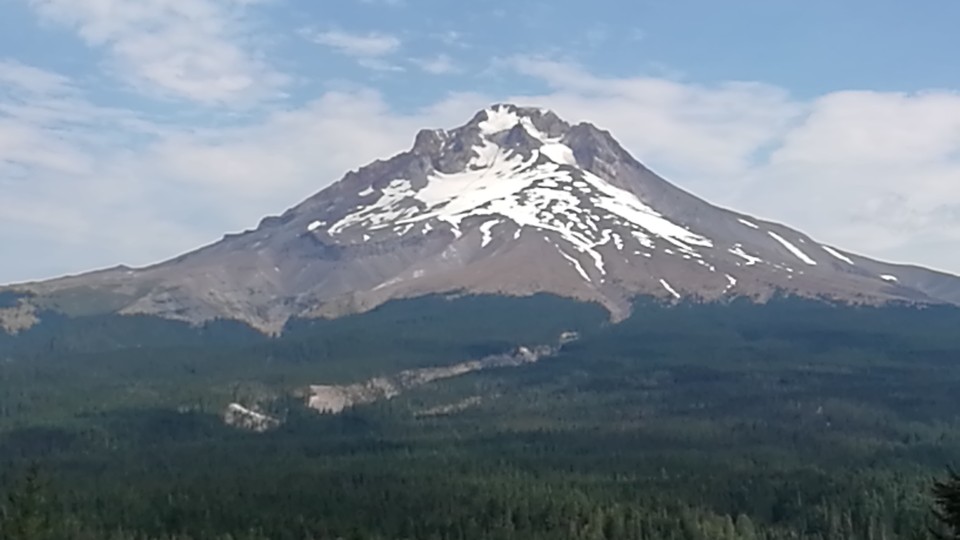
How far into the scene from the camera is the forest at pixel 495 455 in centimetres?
9738

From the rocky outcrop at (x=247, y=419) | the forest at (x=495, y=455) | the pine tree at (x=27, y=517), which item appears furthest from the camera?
the rocky outcrop at (x=247, y=419)

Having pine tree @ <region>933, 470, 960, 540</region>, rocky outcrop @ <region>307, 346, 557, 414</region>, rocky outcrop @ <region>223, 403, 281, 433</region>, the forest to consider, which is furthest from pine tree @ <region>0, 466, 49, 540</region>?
rocky outcrop @ <region>307, 346, 557, 414</region>

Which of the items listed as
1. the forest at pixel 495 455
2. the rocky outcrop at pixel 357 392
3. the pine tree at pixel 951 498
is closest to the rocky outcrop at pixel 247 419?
the forest at pixel 495 455

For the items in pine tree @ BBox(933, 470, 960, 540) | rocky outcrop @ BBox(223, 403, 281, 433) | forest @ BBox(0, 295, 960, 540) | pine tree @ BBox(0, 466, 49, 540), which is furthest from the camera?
rocky outcrop @ BBox(223, 403, 281, 433)

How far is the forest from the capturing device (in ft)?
319

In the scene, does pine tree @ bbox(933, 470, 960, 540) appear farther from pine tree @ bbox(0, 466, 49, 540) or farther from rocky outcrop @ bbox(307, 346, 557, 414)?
rocky outcrop @ bbox(307, 346, 557, 414)

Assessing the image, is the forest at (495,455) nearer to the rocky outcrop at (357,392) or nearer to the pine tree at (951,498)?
the pine tree at (951,498)

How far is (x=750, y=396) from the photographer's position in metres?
174

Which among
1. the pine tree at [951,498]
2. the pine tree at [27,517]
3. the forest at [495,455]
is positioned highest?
the pine tree at [951,498]

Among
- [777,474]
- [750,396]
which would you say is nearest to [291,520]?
[777,474]

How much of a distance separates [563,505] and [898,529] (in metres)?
24.2

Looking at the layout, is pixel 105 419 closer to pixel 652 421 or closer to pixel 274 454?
pixel 274 454

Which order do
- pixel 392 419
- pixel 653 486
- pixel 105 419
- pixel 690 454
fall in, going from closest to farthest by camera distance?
pixel 653 486, pixel 690 454, pixel 105 419, pixel 392 419

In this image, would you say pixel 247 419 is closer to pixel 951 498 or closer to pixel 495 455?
pixel 495 455
